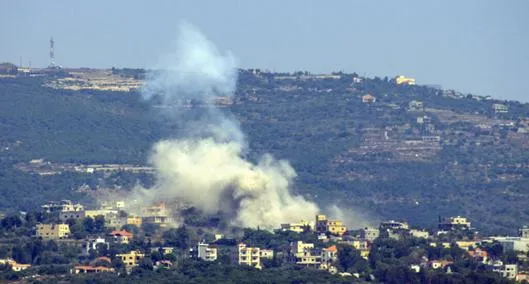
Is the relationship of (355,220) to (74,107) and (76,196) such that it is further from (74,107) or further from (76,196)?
(74,107)

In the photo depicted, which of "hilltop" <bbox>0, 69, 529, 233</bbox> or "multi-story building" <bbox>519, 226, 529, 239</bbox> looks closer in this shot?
"multi-story building" <bbox>519, 226, 529, 239</bbox>

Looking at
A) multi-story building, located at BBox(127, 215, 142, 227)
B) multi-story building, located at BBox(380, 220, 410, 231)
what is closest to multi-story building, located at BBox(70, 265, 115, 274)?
multi-story building, located at BBox(127, 215, 142, 227)

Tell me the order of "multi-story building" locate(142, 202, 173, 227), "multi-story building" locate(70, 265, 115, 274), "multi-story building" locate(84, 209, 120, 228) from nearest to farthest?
"multi-story building" locate(70, 265, 115, 274) → "multi-story building" locate(84, 209, 120, 228) → "multi-story building" locate(142, 202, 173, 227)

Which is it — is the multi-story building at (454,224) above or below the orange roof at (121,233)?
above

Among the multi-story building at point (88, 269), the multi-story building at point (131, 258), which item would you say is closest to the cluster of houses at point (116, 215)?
the multi-story building at point (131, 258)

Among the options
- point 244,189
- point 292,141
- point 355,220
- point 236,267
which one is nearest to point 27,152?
point 292,141

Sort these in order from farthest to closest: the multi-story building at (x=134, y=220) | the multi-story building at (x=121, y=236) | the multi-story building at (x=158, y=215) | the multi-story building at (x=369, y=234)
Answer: the multi-story building at (x=158, y=215) < the multi-story building at (x=134, y=220) < the multi-story building at (x=369, y=234) < the multi-story building at (x=121, y=236)

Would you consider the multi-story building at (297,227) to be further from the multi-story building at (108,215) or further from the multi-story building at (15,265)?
the multi-story building at (15,265)

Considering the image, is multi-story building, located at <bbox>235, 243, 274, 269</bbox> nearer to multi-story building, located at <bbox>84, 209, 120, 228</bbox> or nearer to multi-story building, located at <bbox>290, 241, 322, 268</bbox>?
multi-story building, located at <bbox>290, 241, 322, 268</bbox>

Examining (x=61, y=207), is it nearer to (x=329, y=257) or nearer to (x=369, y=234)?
(x=369, y=234)
